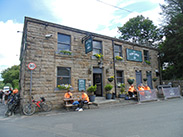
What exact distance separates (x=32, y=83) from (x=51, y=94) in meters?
1.51

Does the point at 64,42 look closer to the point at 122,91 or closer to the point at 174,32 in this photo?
the point at 122,91

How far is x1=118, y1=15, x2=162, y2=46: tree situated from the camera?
2810 centimetres

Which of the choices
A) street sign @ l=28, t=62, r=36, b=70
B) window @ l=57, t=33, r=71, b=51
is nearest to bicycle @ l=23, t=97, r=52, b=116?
street sign @ l=28, t=62, r=36, b=70

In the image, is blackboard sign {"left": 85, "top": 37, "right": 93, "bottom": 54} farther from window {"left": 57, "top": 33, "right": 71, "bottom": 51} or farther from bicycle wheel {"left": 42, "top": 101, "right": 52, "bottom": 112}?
bicycle wheel {"left": 42, "top": 101, "right": 52, "bottom": 112}

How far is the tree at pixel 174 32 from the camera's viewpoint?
60.8ft

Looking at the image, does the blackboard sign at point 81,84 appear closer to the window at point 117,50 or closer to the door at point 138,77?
the window at point 117,50

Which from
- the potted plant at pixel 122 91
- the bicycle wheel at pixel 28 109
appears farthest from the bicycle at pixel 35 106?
the potted plant at pixel 122 91

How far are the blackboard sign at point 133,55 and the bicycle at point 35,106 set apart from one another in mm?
9592

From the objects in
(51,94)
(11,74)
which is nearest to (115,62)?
(51,94)

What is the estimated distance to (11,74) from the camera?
46656 millimetres

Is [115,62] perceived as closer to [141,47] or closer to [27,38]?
[141,47]

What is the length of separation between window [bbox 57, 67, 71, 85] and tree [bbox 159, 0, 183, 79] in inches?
681

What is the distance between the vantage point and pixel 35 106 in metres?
7.86

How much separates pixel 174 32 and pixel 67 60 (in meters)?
19.1
